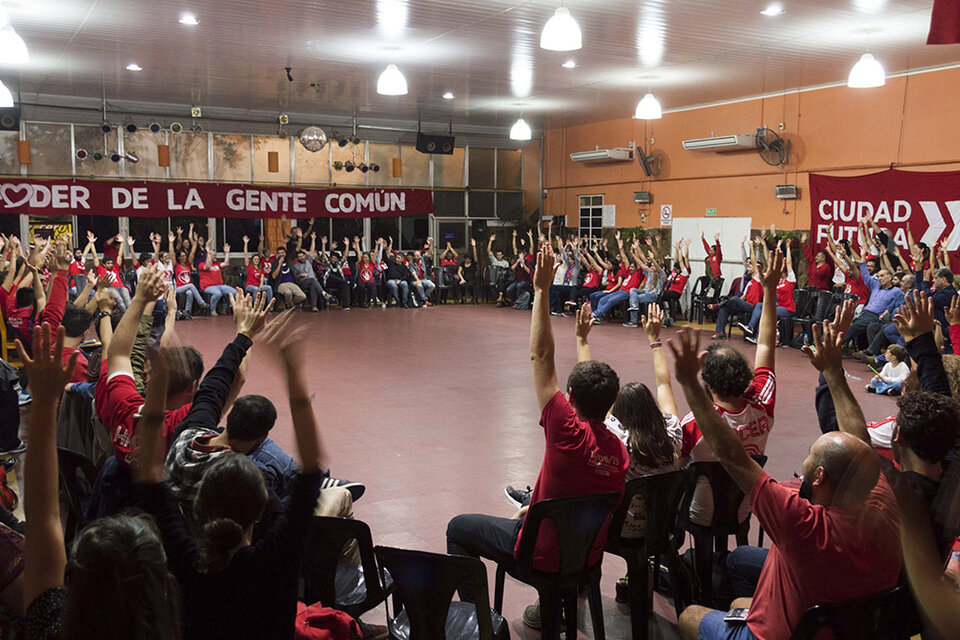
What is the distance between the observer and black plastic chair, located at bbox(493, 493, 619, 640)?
2.68m

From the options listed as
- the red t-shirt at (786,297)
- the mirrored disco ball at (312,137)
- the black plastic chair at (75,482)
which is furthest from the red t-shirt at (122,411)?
the mirrored disco ball at (312,137)

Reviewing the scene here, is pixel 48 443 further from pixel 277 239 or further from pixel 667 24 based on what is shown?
pixel 277 239

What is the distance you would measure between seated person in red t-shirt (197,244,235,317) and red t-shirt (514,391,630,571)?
1220cm

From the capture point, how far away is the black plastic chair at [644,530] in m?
2.97

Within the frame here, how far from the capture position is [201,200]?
15.1 meters

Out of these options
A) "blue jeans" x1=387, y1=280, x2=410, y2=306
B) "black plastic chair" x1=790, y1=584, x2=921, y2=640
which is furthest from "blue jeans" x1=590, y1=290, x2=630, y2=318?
"black plastic chair" x1=790, y1=584, x2=921, y2=640

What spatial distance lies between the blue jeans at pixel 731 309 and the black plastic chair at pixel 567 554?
9289 millimetres

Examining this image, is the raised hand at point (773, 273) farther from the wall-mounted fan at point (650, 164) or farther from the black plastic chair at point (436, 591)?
the wall-mounted fan at point (650, 164)

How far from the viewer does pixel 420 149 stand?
52.9 ft

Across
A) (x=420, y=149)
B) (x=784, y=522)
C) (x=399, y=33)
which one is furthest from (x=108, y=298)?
(x=420, y=149)

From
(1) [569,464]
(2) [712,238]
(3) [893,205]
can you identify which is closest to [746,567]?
(1) [569,464]

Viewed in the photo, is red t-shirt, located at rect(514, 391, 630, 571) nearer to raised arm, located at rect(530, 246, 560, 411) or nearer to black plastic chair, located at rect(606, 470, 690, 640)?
raised arm, located at rect(530, 246, 560, 411)

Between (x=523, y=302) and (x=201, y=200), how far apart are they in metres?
6.57

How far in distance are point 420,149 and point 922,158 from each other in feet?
29.9
